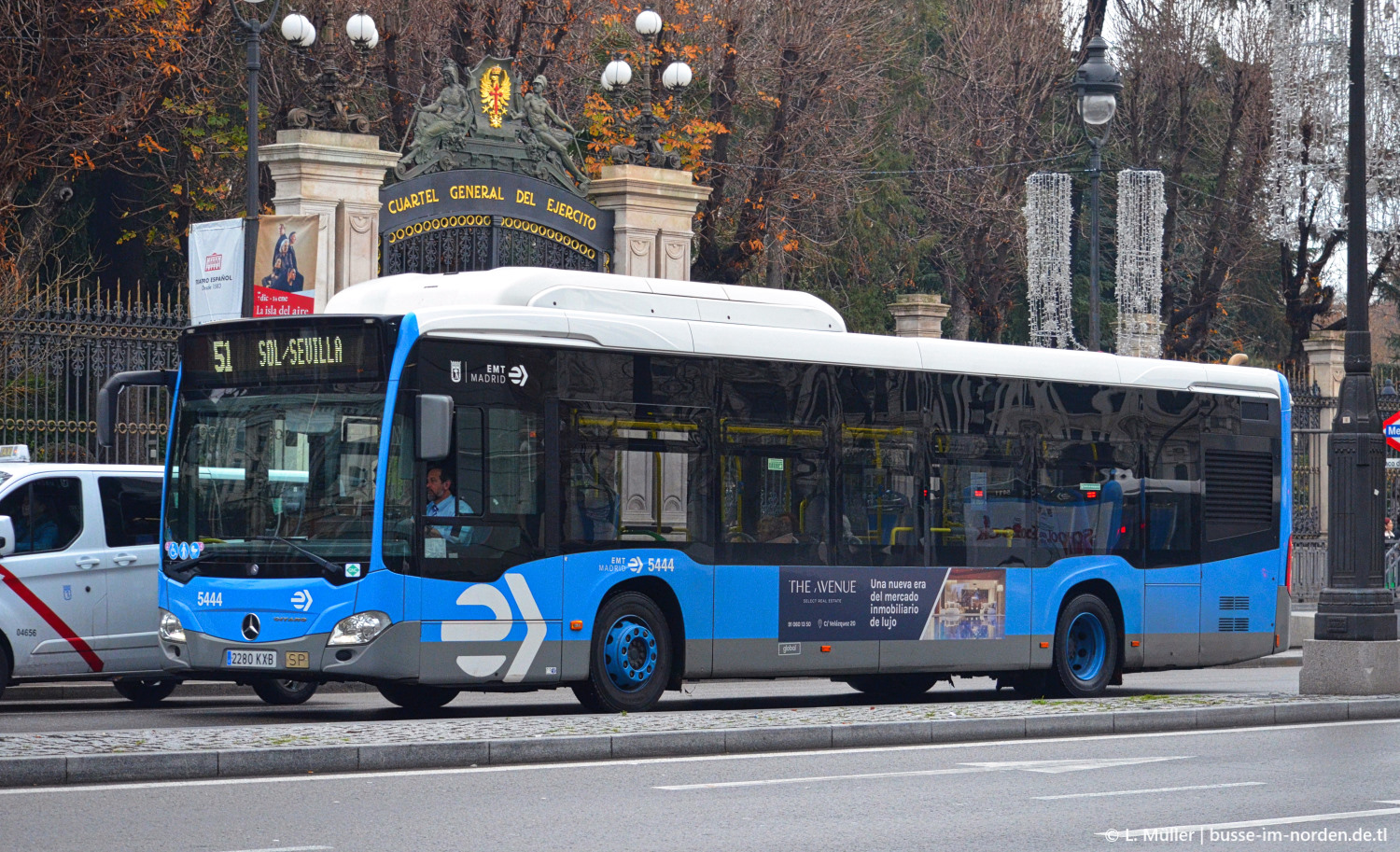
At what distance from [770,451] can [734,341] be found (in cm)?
91

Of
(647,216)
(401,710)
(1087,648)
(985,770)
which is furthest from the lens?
(647,216)

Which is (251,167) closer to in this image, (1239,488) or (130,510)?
(130,510)

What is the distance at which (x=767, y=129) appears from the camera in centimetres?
Answer: 3903

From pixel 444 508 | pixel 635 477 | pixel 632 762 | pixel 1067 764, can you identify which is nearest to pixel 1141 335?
pixel 635 477

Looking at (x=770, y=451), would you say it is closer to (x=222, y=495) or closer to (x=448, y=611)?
(x=448, y=611)

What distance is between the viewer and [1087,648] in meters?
17.9

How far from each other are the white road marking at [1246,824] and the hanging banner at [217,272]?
44.3 ft

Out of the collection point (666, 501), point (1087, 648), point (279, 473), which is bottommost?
point (1087, 648)

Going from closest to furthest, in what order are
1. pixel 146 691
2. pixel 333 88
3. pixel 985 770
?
pixel 985 770, pixel 146 691, pixel 333 88

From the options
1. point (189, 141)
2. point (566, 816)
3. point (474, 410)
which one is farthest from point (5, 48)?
point (566, 816)

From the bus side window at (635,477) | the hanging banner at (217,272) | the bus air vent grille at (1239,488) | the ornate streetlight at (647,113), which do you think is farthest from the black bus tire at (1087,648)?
the ornate streetlight at (647,113)

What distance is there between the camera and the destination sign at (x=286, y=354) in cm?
1370

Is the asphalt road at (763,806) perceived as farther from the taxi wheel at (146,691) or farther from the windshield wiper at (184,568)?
the taxi wheel at (146,691)

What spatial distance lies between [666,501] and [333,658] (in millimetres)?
2867
